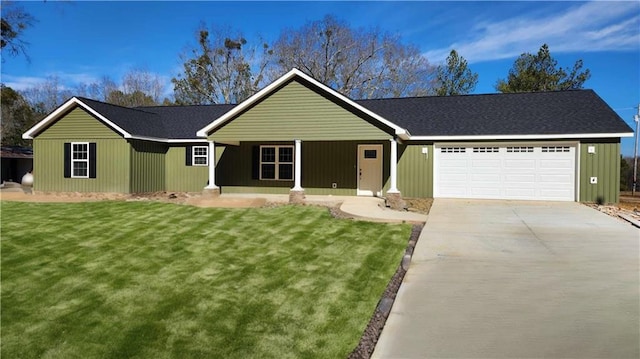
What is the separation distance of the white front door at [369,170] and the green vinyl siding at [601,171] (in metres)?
7.17

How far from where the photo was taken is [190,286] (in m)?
6.28

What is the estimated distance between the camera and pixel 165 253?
795cm

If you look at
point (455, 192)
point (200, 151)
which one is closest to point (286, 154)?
point (200, 151)

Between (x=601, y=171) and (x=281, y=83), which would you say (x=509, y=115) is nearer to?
(x=601, y=171)

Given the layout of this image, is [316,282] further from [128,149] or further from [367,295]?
[128,149]

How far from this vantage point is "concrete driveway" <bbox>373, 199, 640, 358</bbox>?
446cm

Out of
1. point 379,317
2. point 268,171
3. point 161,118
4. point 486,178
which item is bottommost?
point 379,317

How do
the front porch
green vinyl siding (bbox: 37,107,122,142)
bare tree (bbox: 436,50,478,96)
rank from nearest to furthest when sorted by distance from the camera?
1. the front porch
2. green vinyl siding (bbox: 37,107,122,142)
3. bare tree (bbox: 436,50,478,96)

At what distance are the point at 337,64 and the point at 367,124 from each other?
21.7 m

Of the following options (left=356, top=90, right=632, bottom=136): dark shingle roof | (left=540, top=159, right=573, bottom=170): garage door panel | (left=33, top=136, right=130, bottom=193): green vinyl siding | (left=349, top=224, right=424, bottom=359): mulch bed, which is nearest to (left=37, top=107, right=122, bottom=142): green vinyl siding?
(left=33, top=136, right=130, bottom=193): green vinyl siding

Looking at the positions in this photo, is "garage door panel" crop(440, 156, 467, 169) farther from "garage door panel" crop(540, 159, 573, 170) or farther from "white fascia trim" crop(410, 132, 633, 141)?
"garage door panel" crop(540, 159, 573, 170)

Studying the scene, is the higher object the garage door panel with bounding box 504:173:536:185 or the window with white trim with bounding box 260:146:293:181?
the window with white trim with bounding box 260:146:293:181

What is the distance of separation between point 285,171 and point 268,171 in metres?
0.77

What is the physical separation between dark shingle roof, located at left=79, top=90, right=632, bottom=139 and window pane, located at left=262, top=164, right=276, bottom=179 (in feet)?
11.9
